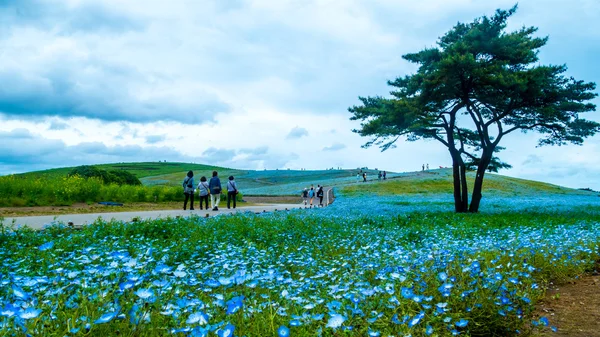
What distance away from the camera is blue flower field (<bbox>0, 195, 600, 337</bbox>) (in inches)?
124

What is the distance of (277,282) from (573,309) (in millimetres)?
4114

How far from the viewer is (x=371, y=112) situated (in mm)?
23359

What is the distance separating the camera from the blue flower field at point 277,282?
314 centimetres

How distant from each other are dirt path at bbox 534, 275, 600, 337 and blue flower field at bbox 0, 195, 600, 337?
0.64 ft

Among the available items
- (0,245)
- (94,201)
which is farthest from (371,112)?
(0,245)

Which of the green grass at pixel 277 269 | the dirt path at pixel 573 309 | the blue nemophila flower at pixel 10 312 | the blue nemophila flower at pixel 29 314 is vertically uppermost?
the blue nemophila flower at pixel 29 314

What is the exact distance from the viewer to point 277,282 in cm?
513

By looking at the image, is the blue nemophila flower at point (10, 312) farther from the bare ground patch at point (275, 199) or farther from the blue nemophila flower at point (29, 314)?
the bare ground patch at point (275, 199)

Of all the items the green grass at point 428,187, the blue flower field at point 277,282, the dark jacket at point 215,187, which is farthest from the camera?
the green grass at point 428,187

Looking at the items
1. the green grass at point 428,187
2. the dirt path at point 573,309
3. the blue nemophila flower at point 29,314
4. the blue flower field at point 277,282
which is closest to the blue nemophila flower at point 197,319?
the blue flower field at point 277,282

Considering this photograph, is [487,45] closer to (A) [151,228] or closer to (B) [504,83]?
(B) [504,83]

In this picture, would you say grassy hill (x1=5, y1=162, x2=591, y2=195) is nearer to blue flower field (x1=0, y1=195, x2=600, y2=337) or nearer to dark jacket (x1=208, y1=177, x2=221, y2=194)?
dark jacket (x1=208, y1=177, x2=221, y2=194)

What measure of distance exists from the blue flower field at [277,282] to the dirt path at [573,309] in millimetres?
195

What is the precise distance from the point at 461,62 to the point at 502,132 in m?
5.91
